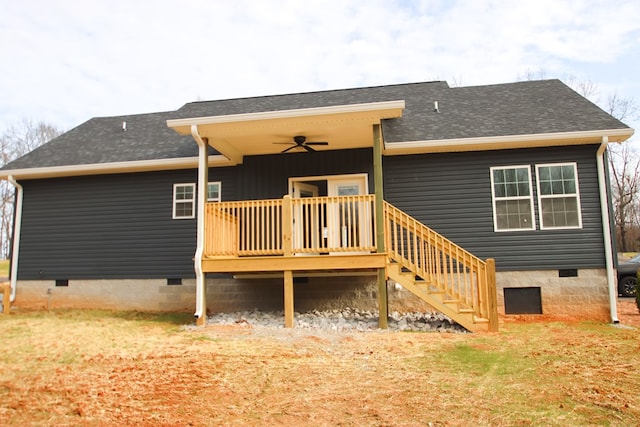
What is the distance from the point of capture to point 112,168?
10.8 metres

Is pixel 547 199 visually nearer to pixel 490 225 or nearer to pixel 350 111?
pixel 490 225

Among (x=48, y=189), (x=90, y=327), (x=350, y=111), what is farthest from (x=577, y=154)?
Answer: (x=48, y=189)

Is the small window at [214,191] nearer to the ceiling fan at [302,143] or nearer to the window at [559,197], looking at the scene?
the ceiling fan at [302,143]

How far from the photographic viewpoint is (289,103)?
37.6 feet

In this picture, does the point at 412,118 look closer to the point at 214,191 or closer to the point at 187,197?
the point at 214,191

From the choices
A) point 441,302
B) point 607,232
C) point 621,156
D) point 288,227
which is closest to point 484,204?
point 607,232

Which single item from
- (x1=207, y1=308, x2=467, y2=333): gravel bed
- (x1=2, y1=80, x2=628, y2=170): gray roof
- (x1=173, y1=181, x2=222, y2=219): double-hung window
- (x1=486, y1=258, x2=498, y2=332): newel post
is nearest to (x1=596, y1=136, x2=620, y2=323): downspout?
(x1=2, y1=80, x2=628, y2=170): gray roof

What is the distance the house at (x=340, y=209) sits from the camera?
8.35 meters

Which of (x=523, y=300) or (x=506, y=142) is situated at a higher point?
(x=506, y=142)

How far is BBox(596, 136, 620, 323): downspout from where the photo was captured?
8.95m

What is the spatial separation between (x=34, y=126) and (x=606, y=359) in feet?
124

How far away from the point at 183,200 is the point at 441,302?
6.20 metres

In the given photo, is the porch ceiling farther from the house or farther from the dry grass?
the dry grass

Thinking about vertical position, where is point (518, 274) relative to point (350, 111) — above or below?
below
